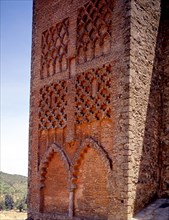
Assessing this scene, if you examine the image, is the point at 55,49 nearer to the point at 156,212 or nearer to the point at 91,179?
the point at 91,179

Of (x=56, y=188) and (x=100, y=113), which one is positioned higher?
(x=100, y=113)

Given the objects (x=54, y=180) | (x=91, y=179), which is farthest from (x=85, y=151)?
(x=54, y=180)

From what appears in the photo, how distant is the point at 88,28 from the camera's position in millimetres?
8977

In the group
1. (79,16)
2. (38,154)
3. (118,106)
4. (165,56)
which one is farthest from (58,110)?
(165,56)

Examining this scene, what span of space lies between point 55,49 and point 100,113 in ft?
10.4

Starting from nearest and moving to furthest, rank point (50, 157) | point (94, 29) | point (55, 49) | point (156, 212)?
point (156, 212), point (94, 29), point (50, 157), point (55, 49)

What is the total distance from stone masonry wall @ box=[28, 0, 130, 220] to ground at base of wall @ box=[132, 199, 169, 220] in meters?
0.56

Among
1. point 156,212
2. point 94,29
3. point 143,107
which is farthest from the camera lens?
point 94,29

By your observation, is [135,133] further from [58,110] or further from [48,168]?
[48,168]

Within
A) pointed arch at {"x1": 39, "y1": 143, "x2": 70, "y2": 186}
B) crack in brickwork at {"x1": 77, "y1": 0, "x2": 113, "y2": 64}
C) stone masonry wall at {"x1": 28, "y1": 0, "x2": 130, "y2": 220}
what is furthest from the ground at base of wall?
Result: crack in brickwork at {"x1": 77, "y1": 0, "x2": 113, "y2": 64}

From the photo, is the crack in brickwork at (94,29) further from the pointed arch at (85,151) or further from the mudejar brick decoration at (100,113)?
the pointed arch at (85,151)

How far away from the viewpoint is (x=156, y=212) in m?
7.29

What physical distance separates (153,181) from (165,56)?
3.73 meters

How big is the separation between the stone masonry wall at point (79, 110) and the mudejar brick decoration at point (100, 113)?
28 millimetres
